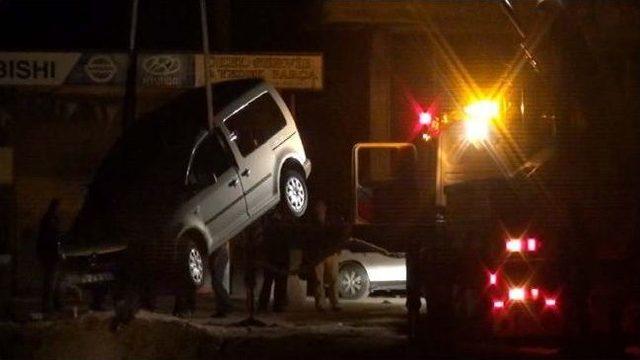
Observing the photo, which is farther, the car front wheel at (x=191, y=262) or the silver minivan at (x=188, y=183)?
the car front wheel at (x=191, y=262)

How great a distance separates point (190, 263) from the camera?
618 inches

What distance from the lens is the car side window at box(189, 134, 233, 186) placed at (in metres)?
15.4

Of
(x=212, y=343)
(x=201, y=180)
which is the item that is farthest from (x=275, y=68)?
(x=212, y=343)

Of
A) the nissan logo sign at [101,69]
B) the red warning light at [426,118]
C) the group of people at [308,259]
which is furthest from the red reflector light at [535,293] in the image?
the nissan logo sign at [101,69]

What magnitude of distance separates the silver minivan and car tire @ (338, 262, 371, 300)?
4.84 m

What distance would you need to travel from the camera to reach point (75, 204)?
2258cm

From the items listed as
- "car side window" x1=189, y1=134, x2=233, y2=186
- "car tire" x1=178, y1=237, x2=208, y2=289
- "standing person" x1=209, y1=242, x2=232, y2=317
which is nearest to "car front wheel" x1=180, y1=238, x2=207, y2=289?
"car tire" x1=178, y1=237, x2=208, y2=289

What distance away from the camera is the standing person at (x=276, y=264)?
17367mm

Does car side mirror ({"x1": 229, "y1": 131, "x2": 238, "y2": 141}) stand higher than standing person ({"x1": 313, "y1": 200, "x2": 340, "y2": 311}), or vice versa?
car side mirror ({"x1": 229, "y1": 131, "x2": 238, "y2": 141})

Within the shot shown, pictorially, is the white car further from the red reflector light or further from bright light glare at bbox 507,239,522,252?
bright light glare at bbox 507,239,522,252

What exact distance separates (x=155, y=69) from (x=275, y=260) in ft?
15.0

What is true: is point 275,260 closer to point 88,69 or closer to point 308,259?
point 308,259

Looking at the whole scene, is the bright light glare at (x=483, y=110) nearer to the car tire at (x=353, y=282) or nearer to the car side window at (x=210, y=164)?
the car side window at (x=210, y=164)

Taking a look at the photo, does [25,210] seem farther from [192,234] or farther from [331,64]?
[192,234]
